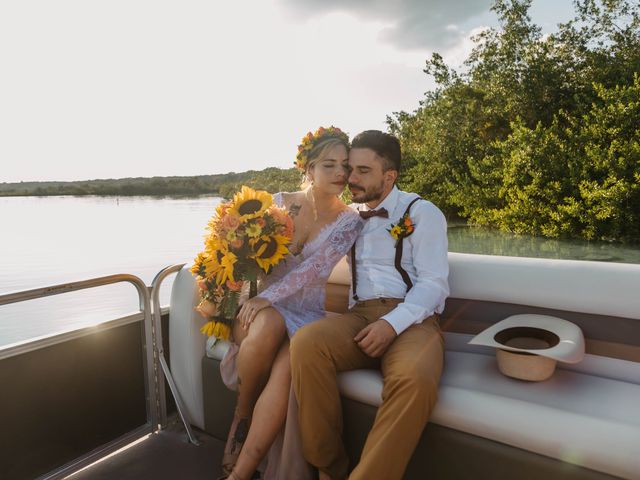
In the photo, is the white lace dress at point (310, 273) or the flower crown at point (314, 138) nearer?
the white lace dress at point (310, 273)

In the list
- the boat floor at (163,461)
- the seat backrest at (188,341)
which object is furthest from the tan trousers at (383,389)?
the seat backrest at (188,341)

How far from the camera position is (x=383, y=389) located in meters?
1.90

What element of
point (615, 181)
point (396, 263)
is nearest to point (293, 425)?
point (396, 263)

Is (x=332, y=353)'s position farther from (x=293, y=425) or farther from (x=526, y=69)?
(x=526, y=69)

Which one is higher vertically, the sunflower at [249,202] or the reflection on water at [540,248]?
the sunflower at [249,202]

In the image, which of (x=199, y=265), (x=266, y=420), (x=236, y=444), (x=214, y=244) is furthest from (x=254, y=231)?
(x=236, y=444)

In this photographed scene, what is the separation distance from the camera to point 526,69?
43.7 ft

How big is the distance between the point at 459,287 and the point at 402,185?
15.1m

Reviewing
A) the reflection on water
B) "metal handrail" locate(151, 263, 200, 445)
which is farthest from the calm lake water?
"metal handrail" locate(151, 263, 200, 445)

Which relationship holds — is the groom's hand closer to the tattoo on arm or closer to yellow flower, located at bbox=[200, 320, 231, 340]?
yellow flower, located at bbox=[200, 320, 231, 340]

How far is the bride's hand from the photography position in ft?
7.68

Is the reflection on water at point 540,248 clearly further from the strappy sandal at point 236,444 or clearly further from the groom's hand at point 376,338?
the strappy sandal at point 236,444

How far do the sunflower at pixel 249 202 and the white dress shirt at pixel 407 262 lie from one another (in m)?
0.55

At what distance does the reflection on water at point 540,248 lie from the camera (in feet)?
35.0
